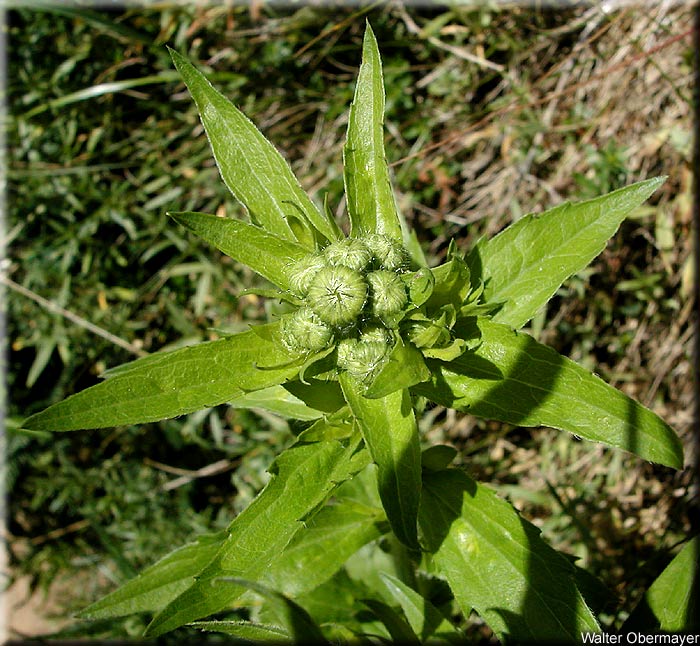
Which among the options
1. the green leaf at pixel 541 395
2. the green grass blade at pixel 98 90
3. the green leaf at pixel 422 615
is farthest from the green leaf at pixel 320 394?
the green grass blade at pixel 98 90

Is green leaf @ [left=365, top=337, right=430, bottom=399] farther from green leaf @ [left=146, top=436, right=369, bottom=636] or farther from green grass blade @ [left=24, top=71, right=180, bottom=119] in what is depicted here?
green grass blade @ [left=24, top=71, right=180, bottom=119]

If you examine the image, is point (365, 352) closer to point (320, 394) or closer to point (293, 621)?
point (320, 394)

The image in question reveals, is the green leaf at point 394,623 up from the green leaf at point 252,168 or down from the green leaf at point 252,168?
down

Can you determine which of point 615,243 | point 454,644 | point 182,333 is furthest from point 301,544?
point 615,243

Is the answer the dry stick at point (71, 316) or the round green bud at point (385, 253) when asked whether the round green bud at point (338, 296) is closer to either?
the round green bud at point (385, 253)

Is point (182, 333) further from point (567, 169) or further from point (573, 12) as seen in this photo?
point (573, 12)

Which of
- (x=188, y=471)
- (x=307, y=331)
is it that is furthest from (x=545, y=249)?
(x=188, y=471)
